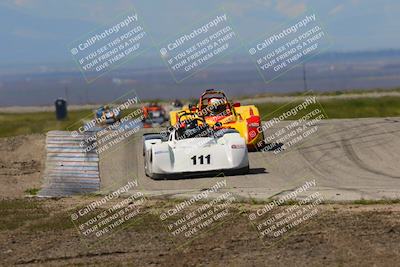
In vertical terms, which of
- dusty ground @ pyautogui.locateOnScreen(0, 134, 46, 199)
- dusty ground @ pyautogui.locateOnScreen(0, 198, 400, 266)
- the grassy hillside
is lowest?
dusty ground @ pyautogui.locateOnScreen(0, 198, 400, 266)

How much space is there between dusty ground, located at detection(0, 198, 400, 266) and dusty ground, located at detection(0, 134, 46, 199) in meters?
6.02

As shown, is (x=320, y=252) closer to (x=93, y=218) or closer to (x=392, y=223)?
(x=392, y=223)

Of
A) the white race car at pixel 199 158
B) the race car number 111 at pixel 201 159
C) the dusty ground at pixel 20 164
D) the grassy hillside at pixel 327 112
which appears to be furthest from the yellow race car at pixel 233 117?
the grassy hillside at pixel 327 112

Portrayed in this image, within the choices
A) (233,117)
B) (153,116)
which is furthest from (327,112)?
Result: (233,117)

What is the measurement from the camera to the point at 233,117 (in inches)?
Answer: 938

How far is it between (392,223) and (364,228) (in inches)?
21.8

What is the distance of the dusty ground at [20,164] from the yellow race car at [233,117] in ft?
15.3

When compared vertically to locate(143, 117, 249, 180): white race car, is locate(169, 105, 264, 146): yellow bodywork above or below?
above

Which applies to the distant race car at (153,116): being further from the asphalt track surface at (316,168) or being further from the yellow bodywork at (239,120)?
the yellow bodywork at (239,120)

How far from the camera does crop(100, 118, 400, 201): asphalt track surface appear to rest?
1622 cm

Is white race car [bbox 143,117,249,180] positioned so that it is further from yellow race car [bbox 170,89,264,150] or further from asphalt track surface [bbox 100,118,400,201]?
yellow race car [bbox 170,89,264,150]

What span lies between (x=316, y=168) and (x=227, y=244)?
31.6 ft

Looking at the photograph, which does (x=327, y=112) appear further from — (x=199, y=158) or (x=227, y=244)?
(x=227, y=244)

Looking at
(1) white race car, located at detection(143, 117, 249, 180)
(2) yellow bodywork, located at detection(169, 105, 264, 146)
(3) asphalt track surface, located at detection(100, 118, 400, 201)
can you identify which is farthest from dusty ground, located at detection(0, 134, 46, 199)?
(2) yellow bodywork, located at detection(169, 105, 264, 146)
